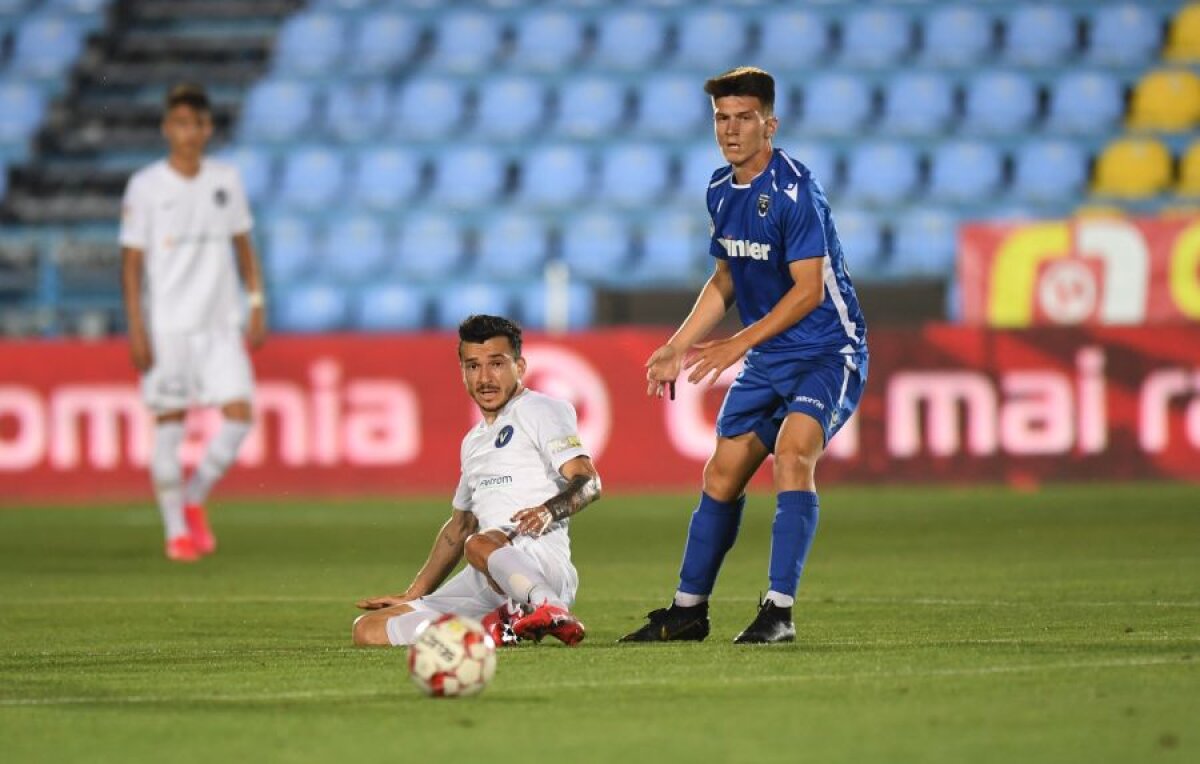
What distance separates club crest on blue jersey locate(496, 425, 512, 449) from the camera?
706cm

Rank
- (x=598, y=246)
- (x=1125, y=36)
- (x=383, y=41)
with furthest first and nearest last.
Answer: (x=383, y=41) → (x=1125, y=36) → (x=598, y=246)

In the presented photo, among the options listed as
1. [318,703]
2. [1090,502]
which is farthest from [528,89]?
[318,703]

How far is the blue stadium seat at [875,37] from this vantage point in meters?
19.7

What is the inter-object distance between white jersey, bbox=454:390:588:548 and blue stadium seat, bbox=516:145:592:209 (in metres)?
12.0

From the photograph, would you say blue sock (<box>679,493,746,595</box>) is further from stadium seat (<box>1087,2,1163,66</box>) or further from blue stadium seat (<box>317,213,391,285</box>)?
stadium seat (<box>1087,2,1163,66</box>)

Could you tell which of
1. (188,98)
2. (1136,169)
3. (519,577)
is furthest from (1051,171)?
(519,577)

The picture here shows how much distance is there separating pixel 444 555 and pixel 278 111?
1414 cm

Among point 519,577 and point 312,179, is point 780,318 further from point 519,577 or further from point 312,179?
point 312,179

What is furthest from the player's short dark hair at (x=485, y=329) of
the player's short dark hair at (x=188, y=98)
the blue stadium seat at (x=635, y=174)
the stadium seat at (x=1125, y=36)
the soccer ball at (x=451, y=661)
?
the stadium seat at (x=1125, y=36)

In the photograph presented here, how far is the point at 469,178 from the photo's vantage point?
19344 mm

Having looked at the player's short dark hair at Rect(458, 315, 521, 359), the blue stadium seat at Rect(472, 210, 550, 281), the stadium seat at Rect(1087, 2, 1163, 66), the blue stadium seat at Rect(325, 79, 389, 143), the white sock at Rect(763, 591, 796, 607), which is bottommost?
the white sock at Rect(763, 591, 796, 607)

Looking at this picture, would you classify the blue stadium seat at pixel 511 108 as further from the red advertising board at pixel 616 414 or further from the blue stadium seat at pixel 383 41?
the red advertising board at pixel 616 414

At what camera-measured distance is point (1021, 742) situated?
454 cm

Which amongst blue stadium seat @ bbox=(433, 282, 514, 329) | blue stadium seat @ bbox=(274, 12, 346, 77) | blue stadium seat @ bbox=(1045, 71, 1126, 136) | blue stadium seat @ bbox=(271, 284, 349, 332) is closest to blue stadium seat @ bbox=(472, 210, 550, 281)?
blue stadium seat @ bbox=(433, 282, 514, 329)
